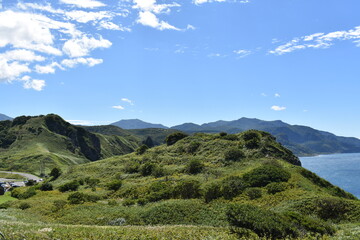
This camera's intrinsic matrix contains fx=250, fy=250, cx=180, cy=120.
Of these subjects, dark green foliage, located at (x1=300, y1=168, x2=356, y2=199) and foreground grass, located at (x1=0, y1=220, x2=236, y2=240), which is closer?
foreground grass, located at (x1=0, y1=220, x2=236, y2=240)

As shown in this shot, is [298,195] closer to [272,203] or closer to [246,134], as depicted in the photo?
[272,203]

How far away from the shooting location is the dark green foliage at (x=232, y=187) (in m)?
31.4

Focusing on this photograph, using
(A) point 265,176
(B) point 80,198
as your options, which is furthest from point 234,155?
(B) point 80,198

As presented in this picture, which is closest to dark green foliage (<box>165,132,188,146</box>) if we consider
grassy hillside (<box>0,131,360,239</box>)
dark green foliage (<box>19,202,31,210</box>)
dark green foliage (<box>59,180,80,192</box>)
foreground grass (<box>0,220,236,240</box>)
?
grassy hillside (<box>0,131,360,239</box>)

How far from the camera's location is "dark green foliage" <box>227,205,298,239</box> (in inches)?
627

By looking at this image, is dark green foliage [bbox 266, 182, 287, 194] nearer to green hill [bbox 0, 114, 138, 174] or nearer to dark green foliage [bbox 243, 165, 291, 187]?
dark green foliage [bbox 243, 165, 291, 187]

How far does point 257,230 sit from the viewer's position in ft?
53.5

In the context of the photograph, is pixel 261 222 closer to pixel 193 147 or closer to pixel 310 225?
pixel 310 225

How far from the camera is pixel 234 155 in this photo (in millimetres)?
51938

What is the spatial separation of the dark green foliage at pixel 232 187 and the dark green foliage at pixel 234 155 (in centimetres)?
1815

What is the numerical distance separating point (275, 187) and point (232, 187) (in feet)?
17.1

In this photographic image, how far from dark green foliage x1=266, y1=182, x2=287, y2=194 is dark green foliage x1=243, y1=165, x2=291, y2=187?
208cm

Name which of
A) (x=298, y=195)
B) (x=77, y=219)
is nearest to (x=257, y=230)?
(x=298, y=195)

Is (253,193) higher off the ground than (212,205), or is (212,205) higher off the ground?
(253,193)
